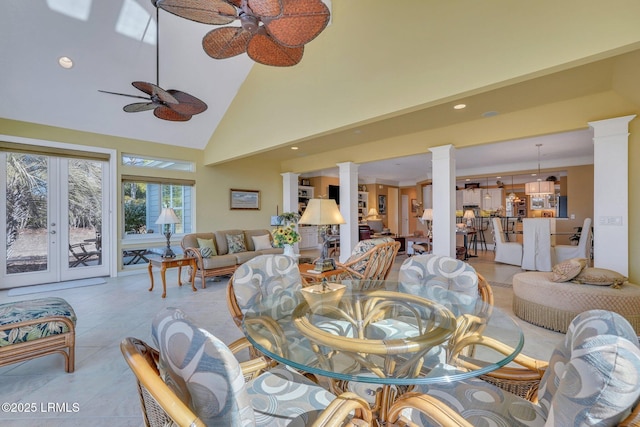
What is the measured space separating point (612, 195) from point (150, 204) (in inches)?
307

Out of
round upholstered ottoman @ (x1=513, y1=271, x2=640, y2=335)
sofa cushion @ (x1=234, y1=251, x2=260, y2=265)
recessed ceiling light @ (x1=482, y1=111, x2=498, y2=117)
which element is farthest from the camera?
sofa cushion @ (x1=234, y1=251, x2=260, y2=265)

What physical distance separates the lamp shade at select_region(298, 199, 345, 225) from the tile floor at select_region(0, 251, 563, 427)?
139cm

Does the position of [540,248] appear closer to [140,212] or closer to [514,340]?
[514,340]

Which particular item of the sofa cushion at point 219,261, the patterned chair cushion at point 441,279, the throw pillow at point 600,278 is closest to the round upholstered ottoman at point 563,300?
the throw pillow at point 600,278

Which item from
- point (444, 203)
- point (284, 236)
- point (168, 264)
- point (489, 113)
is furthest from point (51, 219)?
point (489, 113)

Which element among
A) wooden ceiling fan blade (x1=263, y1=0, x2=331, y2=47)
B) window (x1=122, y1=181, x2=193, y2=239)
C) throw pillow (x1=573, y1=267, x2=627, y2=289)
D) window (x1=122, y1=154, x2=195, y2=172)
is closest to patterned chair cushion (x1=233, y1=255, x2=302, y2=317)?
wooden ceiling fan blade (x1=263, y1=0, x2=331, y2=47)

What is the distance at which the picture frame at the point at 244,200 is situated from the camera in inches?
298

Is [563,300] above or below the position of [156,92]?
below

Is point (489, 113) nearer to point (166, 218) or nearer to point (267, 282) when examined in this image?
point (267, 282)

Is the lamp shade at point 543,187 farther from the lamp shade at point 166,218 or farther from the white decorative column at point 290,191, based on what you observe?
the lamp shade at point 166,218

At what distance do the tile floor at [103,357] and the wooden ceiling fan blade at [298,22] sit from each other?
2.71m

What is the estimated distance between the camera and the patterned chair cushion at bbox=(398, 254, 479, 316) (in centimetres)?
194

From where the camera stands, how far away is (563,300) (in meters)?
2.86

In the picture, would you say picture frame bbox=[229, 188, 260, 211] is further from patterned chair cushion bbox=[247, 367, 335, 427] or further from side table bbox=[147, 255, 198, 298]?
patterned chair cushion bbox=[247, 367, 335, 427]
